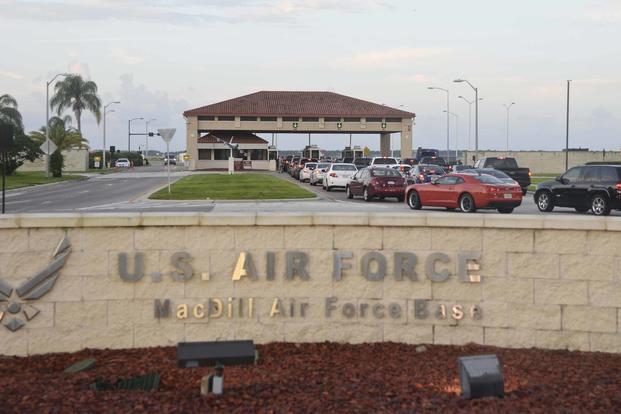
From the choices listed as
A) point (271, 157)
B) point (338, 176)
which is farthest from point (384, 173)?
point (271, 157)

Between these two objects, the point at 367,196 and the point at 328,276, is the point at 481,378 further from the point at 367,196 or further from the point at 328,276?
the point at 367,196

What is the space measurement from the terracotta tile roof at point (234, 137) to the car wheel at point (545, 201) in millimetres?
68257

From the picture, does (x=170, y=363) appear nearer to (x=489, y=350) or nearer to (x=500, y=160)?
(x=489, y=350)

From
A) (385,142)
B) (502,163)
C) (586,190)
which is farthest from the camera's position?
(385,142)

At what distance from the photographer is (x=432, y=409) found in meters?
6.79

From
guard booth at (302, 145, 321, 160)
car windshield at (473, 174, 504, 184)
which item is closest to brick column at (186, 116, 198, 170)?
guard booth at (302, 145, 321, 160)

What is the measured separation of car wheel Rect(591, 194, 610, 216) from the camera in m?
27.6

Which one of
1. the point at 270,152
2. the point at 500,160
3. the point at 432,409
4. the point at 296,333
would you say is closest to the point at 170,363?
the point at 296,333

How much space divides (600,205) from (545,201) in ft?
8.13

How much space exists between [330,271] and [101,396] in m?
2.98

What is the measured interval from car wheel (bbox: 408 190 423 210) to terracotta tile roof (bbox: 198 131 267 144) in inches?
2578

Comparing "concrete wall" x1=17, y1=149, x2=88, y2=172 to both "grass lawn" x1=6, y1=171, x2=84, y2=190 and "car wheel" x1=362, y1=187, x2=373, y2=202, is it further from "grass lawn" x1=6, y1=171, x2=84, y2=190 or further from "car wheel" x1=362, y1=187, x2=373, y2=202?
"car wheel" x1=362, y1=187, x2=373, y2=202

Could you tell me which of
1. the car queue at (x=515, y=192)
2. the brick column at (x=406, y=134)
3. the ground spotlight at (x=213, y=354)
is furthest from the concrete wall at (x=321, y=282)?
the brick column at (x=406, y=134)

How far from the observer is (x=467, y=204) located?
2914 cm
